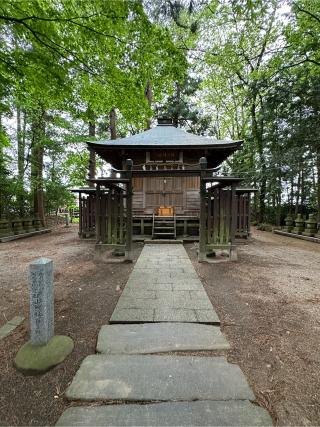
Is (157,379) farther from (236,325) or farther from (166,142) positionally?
(166,142)

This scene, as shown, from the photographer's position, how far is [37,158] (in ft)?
46.7

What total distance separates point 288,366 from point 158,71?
495 centimetres

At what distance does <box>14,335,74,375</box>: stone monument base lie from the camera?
204 centimetres

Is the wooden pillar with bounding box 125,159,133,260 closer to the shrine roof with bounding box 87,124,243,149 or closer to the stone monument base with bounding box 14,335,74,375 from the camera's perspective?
the stone monument base with bounding box 14,335,74,375

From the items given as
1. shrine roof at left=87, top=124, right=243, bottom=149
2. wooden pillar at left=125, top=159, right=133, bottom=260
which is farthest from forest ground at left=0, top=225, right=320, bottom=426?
shrine roof at left=87, top=124, right=243, bottom=149

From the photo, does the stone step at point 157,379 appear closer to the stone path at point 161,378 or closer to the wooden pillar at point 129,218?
the stone path at point 161,378

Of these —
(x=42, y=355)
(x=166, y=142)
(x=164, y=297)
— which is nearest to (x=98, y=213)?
(x=164, y=297)

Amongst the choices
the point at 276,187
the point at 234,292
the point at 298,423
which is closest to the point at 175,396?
the point at 298,423

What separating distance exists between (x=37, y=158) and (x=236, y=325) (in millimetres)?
15378

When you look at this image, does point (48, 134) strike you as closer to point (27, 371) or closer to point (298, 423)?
point (27, 371)

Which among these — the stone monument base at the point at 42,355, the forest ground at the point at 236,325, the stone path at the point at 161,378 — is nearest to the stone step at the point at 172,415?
the stone path at the point at 161,378

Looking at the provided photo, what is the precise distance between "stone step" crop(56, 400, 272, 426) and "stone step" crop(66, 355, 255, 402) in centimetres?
7

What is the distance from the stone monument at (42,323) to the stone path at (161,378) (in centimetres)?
40

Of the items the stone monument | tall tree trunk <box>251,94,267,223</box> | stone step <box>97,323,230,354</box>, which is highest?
tall tree trunk <box>251,94,267,223</box>
